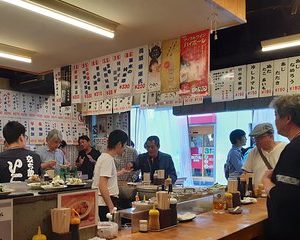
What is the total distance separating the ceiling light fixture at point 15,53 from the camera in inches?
172

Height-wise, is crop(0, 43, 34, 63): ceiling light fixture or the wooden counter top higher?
crop(0, 43, 34, 63): ceiling light fixture

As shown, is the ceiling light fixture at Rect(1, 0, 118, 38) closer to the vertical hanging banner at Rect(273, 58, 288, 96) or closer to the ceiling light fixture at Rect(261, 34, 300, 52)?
the ceiling light fixture at Rect(261, 34, 300, 52)

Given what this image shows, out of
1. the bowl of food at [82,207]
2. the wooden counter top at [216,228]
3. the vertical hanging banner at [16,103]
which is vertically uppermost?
the vertical hanging banner at [16,103]

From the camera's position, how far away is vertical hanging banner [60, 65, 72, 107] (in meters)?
5.45

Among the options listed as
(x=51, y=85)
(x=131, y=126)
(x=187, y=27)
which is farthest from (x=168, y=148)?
(x=187, y=27)

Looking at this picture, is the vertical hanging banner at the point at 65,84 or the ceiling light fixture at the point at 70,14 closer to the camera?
the ceiling light fixture at the point at 70,14

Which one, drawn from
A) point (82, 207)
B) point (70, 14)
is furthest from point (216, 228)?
point (70, 14)

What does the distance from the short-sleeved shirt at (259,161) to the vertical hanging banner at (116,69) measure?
2057 mm

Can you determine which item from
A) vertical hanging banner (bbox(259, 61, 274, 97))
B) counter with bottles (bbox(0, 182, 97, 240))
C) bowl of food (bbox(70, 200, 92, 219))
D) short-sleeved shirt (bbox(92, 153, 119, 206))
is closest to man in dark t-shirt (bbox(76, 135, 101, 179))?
short-sleeved shirt (bbox(92, 153, 119, 206))

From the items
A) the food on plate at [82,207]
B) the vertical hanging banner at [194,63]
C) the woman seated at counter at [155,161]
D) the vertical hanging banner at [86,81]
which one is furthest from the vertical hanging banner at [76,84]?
the food on plate at [82,207]

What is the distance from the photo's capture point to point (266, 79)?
518 cm

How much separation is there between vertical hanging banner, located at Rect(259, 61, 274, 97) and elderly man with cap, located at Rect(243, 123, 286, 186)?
1.04 meters

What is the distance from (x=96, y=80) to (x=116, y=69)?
1.51 ft

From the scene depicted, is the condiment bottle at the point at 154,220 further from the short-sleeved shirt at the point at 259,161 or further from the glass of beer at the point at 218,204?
the short-sleeved shirt at the point at 259,161
